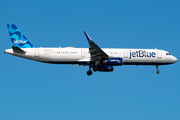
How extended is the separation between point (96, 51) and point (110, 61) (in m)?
2.70

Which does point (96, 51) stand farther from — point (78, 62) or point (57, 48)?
point (57, 48)

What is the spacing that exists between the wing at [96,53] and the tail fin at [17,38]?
10.4 metres

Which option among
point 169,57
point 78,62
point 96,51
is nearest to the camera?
point 96,51

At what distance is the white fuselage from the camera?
138 ft

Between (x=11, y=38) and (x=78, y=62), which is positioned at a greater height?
(x=11, y=38)

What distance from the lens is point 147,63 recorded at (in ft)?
148

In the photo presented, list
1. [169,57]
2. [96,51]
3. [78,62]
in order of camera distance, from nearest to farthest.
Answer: [96,51] → [78,62] → [169,57]

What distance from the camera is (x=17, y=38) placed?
4353 cm

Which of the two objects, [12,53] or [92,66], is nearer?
[12,53]

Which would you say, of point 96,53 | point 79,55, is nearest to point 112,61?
point 96,53

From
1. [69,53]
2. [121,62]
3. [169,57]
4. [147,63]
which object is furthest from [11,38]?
[169,57]

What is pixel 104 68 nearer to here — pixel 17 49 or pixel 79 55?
pixel 79 55

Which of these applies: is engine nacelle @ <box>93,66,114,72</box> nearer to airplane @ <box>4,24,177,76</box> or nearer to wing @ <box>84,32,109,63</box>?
airplane @ <box>4,24,177,76</box>

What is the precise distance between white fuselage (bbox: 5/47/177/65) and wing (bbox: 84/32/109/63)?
1192 mm
